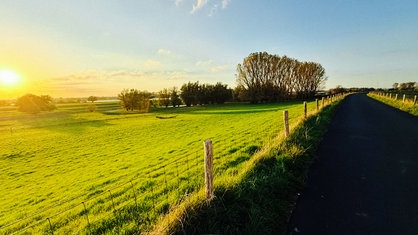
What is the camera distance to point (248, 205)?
488 cm

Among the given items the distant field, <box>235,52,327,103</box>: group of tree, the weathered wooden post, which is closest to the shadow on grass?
the weathered wooden post

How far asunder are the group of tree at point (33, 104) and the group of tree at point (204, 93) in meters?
60.6

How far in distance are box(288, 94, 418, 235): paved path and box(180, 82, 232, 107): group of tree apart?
8199 centimetres

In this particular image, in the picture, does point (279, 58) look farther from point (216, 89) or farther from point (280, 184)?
point (280, 184)

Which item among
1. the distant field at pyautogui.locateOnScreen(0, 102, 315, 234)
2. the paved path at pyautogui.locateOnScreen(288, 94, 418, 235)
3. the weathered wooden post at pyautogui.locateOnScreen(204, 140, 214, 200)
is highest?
the weathered wooden post at pyautogui.locateOnScreen(204, 140, 214, 200)

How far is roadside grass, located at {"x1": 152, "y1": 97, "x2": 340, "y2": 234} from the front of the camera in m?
4.05

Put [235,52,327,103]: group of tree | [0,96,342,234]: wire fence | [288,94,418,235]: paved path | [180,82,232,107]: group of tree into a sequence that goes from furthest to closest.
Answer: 1. [180,82,232,107]: group of tree
2. [235,52,327,103]: group of tree
3. [0,96,342,234]: wire fence
4. [288,94,418,235]: paved path

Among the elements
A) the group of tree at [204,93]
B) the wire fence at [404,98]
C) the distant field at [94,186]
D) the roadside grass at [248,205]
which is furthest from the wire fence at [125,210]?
the group of tree at [204,93]

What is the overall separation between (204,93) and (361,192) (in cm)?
8686

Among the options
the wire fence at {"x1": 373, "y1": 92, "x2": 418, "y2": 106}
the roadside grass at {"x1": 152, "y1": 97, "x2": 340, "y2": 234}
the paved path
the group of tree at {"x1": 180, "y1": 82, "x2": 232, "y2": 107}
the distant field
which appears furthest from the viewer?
the group of tree at {"x1": 180, "y1": 82, "x2": 232, "y2": 107}

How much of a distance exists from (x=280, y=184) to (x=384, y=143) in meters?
8.00

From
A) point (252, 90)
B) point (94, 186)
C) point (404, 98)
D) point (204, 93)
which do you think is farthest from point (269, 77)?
point (94, 186)

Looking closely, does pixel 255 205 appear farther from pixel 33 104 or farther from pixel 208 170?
pixel 33 104

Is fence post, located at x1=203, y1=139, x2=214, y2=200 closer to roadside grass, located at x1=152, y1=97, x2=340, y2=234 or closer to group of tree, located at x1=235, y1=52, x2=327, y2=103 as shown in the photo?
roadside grass, located at x1=152, y1=97, x2=340, y2=234
